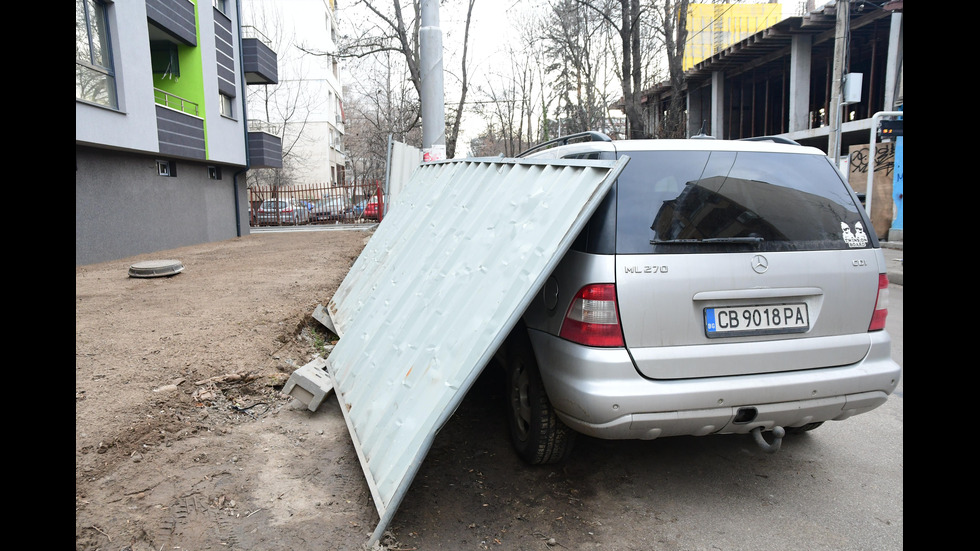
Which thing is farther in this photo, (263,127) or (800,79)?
(263,127)

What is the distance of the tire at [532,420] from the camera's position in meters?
3.26

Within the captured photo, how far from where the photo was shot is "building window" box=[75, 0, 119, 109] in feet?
38.4

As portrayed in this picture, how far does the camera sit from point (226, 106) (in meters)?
20.3

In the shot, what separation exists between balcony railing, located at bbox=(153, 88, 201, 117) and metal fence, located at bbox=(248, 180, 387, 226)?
11.9m

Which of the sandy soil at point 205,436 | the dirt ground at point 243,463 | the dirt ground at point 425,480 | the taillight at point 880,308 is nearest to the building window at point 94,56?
the sandy soil at point 205,436

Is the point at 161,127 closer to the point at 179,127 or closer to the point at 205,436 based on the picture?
the point at 179,127

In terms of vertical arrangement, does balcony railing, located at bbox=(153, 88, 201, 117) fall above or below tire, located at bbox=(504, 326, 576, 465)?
above

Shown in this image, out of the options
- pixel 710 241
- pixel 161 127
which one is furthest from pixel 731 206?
pixel 161 127

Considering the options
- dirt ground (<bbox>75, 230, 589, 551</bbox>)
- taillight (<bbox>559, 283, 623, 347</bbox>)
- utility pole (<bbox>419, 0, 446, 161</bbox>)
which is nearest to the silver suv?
taillight (<bbox>559, 283, 623, 347</bbox>)

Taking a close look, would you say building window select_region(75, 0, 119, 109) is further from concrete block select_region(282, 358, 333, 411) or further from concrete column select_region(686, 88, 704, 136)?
concrete column select_region(686, 88, 704, 136)

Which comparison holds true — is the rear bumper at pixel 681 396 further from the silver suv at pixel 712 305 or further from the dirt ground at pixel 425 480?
the dirt ground at pixel 425 480

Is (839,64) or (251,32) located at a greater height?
(251,32)

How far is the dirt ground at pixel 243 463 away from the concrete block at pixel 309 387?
0.09m

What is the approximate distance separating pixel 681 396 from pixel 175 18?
17934mm
